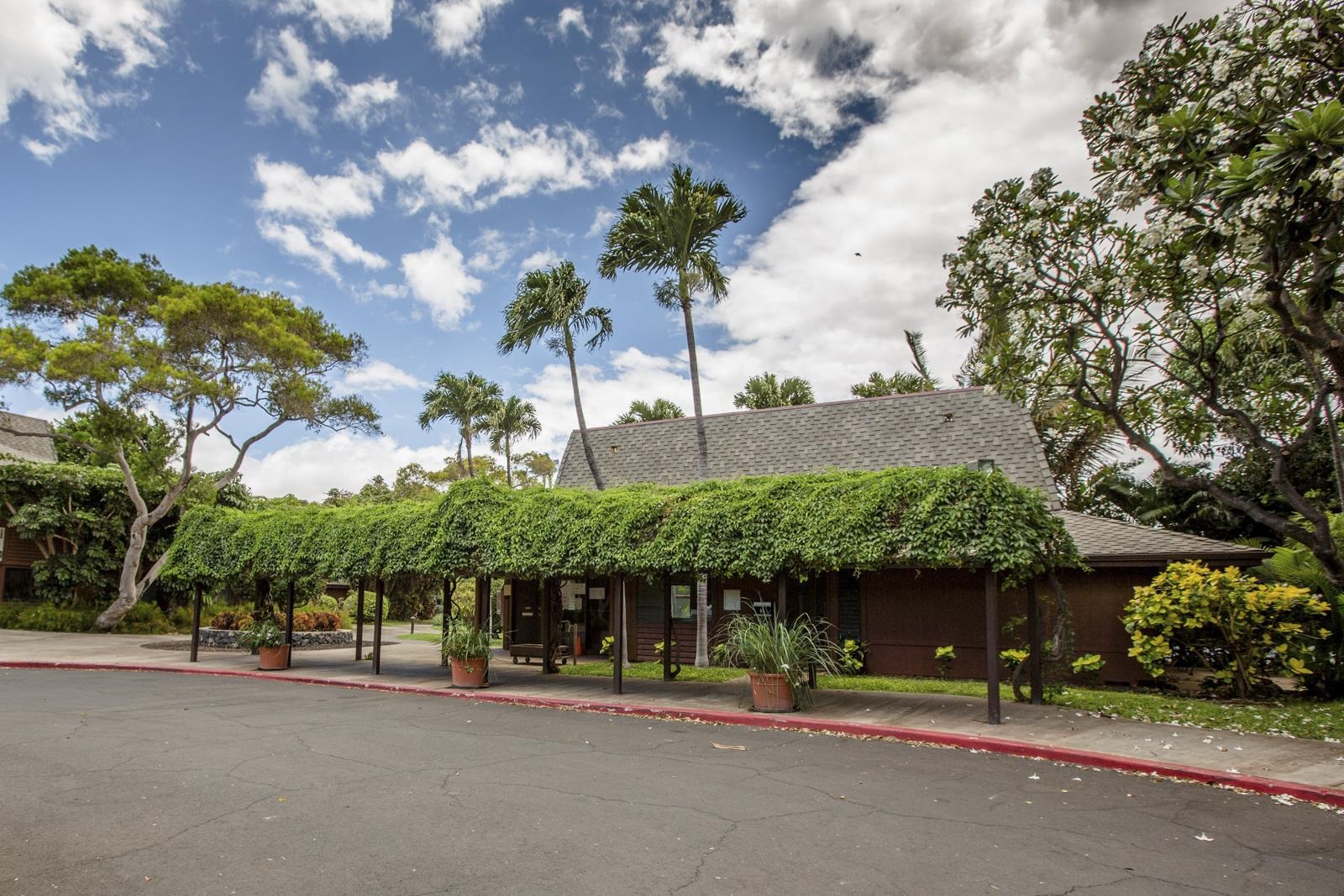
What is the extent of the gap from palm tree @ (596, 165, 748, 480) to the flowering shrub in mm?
8669

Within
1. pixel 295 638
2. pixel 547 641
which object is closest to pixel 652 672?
pixel 547 641

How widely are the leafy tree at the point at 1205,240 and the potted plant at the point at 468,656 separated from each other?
9.76 m

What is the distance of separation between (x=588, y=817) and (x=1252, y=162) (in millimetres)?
7749

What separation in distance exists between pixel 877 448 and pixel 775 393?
12.1 m

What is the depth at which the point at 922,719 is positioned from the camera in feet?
34.5

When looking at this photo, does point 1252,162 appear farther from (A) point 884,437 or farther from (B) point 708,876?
(A) point 884,437

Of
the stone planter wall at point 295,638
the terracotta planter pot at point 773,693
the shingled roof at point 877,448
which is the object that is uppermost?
the shingled roof at point 877,448

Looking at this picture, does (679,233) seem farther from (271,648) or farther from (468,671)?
(271,648)

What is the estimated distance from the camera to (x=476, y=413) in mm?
39250

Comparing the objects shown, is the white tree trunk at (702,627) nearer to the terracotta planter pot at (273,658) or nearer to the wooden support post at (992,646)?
the wooden support post at (992,646)

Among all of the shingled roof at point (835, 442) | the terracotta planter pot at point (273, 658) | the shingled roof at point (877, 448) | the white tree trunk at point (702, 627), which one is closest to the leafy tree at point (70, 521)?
the terracotta planter pot at point (273, 658)

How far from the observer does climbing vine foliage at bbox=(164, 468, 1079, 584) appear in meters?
10.1

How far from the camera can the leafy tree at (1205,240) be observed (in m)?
7.54

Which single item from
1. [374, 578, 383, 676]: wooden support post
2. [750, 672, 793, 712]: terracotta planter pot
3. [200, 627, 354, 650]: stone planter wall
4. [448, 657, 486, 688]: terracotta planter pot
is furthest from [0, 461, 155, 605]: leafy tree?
[750, 672, 793, 712]: terracotta planter pot
